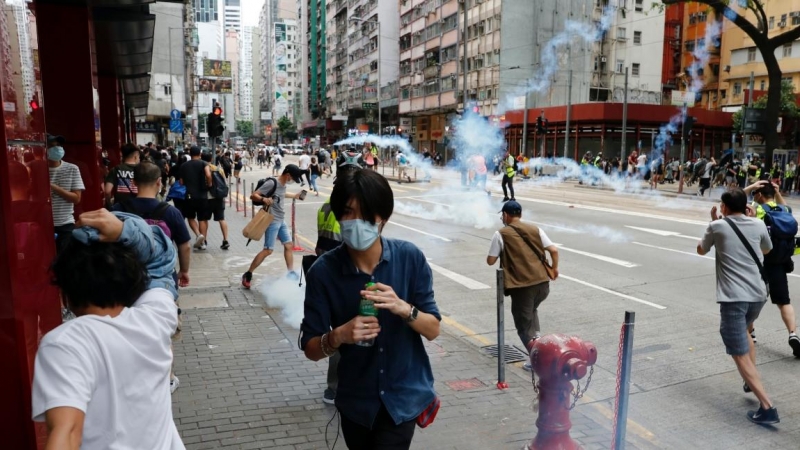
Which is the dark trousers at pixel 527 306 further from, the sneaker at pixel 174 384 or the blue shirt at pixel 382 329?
the blue shirt at pixel 382 329

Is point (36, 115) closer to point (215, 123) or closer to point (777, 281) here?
point (777, 281)

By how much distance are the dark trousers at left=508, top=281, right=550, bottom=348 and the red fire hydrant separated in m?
2.40

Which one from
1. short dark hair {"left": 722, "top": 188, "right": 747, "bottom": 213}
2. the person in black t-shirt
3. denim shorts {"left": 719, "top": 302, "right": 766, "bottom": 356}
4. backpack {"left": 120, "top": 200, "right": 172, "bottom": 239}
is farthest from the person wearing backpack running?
the person in black t-shirt

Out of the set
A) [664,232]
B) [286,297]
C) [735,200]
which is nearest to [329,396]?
[286,297]

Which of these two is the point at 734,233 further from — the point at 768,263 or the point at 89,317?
the point at 89,317

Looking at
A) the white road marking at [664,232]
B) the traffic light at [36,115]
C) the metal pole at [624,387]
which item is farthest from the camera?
the white road marking at [664,232]

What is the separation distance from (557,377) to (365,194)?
162 cm

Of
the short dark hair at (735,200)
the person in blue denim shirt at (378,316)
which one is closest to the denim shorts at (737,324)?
the short dark hair at (735,200)

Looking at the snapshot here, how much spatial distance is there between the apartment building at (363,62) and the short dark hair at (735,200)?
60.8m

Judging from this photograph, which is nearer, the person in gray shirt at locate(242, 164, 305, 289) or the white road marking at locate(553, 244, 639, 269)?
the person in gray shirt at locate(242, 164, 305, 289)

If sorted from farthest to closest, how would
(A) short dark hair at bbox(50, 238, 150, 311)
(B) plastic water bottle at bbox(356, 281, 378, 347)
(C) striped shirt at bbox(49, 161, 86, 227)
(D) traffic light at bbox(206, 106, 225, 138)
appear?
(D) traffic light at bbox(206, 106, 225, 138)
(C) striped shirt at bbox(49, 161, 86, 227)
(B) plastic water bottle at bbox(356, 281, 378, 347)
(A) short dark hair at bbox(50, 238, 150, 311)

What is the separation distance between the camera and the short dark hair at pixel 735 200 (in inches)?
204

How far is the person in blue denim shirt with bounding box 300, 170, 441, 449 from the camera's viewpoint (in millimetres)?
2475

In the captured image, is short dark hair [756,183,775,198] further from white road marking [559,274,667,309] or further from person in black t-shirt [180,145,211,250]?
person in black t-shirt [180,145,211,250]
